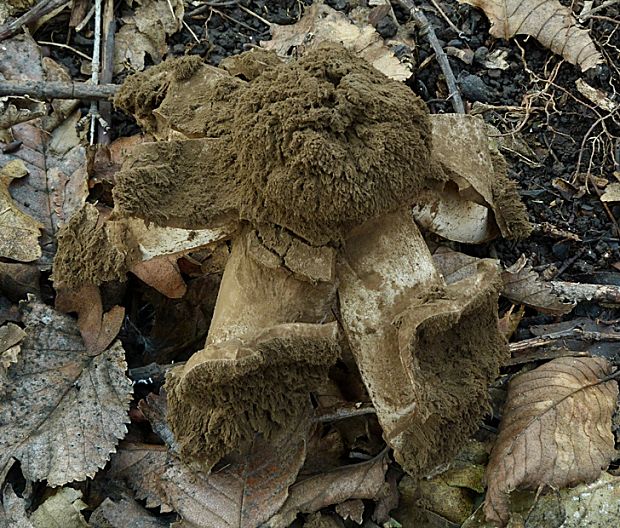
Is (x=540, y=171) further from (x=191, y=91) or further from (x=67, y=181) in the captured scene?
(x=67, y=181)

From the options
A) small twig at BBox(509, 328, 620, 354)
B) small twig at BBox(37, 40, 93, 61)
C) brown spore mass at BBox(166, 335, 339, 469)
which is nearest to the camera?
brown spore mass at BBox(166, 335, 339, 469)

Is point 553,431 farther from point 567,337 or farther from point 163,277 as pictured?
point 163,277

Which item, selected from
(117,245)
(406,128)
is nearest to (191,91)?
(117,245)

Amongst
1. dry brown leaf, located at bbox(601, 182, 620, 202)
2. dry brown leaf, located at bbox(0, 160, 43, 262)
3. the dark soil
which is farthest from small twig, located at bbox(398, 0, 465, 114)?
dry brown leaf, located at bbox(0, 160, 43, 262)

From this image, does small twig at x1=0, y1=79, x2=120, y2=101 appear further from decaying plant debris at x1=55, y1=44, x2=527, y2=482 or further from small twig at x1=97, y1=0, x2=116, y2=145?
decaying plant debris at x1=55, y1=44, x2=527, y2=482

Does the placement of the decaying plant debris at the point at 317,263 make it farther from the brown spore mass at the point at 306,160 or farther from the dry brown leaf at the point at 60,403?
the dry brown leaf at the point at 60,403

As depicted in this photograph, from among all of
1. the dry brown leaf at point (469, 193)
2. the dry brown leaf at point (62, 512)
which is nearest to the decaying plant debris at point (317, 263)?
the dry brown leaf at point (469, 193)

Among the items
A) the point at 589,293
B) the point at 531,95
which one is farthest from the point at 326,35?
the point at 589,293
